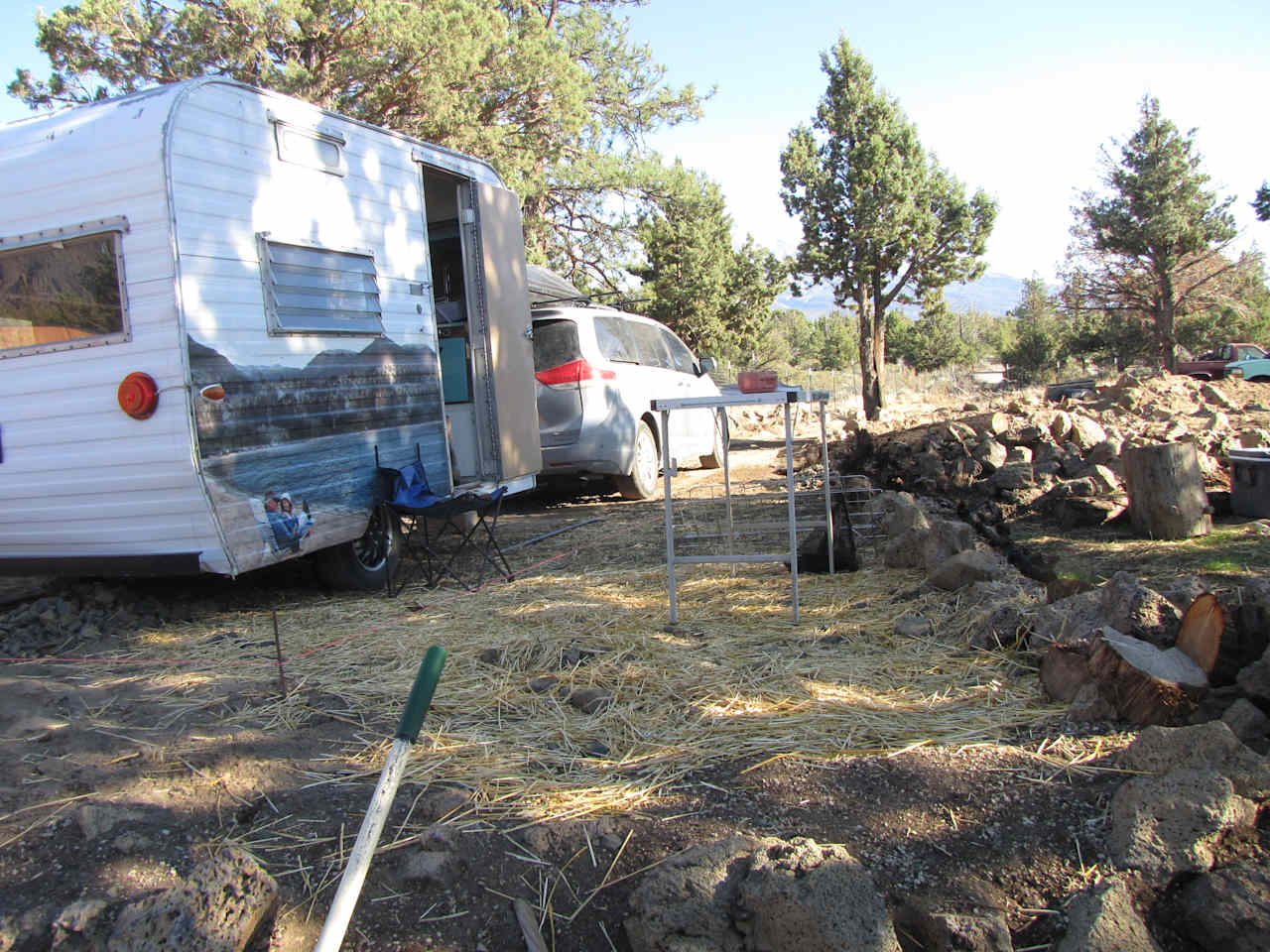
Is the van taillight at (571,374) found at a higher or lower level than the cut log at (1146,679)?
higher

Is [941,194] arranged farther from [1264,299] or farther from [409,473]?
[1264,299]

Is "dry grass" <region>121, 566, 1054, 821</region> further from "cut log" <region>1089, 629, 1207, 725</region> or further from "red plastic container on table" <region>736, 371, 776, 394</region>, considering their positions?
"red plastic container on table" <region>736, 371, 776, 394</region>

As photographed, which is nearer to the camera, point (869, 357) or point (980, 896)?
point (980, 896)

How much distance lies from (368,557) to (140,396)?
1937 mm

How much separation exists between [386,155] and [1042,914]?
5.63 metres

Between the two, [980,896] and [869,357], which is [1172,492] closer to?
[980,896]

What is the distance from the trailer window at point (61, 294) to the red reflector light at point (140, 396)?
247mm

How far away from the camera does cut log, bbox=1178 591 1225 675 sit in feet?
9.11

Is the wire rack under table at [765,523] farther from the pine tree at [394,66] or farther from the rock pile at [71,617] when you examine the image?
the pine tree at [394,66]

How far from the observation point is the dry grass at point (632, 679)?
2.79 m

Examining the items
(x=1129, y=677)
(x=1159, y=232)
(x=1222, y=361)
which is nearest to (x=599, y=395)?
(x=1129, y=677)

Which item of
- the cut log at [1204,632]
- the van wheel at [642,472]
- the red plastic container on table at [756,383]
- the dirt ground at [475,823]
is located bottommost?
the dirt ground at [475,823]

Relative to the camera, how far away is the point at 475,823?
7.86ft

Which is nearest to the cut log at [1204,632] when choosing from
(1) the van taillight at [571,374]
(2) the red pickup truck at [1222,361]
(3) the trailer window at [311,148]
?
(3) the trailer window at [311,148]
